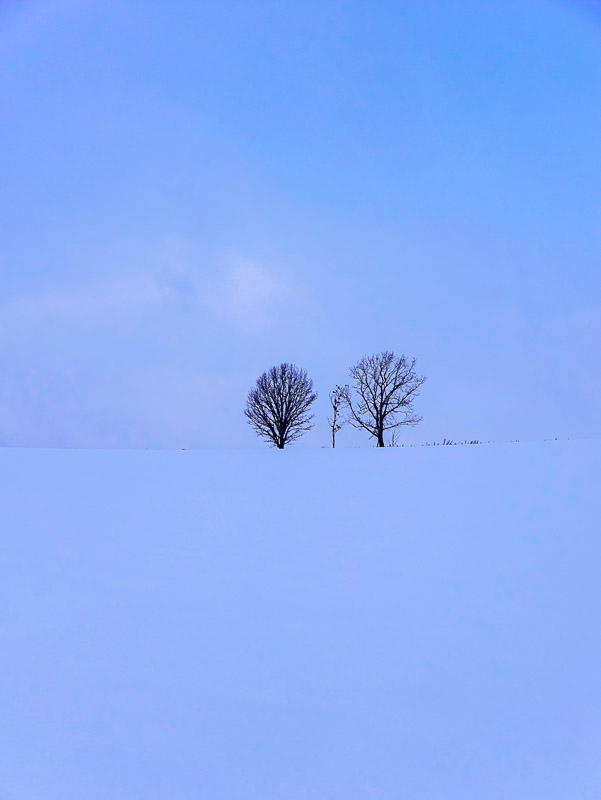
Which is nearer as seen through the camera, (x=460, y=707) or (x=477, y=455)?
(x=460, y=707)

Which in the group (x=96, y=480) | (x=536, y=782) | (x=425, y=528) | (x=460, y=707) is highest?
(x=96, y=480)

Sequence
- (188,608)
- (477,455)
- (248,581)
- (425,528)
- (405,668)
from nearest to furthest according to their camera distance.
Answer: (405,668), (188,608), (248,581), (425,528), (477,455)

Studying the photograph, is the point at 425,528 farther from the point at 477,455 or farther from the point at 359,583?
the point at 477,455

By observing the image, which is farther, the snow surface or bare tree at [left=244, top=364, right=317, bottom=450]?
bare tree at [left=244, top=364, right=317, bottom=450]

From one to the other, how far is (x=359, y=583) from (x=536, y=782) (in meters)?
1.84

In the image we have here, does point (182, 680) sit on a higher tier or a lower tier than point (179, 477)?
lower

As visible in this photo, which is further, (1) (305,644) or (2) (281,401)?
(2) (281,401)

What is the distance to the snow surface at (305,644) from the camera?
2283mm

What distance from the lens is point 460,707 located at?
259cm

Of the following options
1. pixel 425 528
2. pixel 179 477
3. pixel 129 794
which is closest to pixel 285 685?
pixel 129 794

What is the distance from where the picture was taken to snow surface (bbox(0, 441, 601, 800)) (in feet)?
7.49

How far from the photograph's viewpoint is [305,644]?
9.96ft

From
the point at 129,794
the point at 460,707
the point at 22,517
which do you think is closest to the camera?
the point at 129,794

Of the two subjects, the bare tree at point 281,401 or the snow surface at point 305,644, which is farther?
the bare tree at point 281,401
